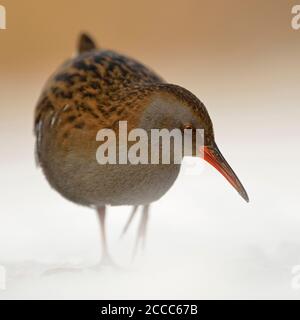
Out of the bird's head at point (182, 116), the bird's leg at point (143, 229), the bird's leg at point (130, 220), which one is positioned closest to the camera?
the bird's head at point (182, 116)

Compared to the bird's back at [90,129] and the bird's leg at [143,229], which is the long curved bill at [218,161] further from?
the bird's leg at [143,229]

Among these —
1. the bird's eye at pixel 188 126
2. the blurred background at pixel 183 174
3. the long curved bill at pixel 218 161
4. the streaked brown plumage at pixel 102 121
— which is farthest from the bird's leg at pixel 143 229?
the bird's eye at pixel 188 126

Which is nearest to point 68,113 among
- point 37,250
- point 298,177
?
point 37,250

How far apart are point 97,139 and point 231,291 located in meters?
0.65

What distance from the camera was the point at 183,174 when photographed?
341 cm

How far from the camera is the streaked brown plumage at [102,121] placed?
2277 millimetres

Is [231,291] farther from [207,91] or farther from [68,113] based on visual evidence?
[207,91]

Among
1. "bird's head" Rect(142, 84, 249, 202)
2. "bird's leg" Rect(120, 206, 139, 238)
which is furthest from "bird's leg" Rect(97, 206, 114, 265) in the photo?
"bird's head" Rect(142, 84, 249, 202)

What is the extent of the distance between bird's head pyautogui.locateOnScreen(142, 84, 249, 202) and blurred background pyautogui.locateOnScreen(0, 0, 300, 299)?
40cm

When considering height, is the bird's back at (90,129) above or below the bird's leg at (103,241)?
above

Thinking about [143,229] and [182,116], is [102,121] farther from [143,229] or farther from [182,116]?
[143,229]

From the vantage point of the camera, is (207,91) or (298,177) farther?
(207,91)

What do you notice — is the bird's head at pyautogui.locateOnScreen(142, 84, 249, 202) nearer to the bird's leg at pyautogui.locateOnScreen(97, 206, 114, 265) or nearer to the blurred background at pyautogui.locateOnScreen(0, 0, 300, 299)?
the blurred background at pyautogui.locateOnScreen(0, 0, 300, 299)

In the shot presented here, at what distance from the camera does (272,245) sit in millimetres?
2678
